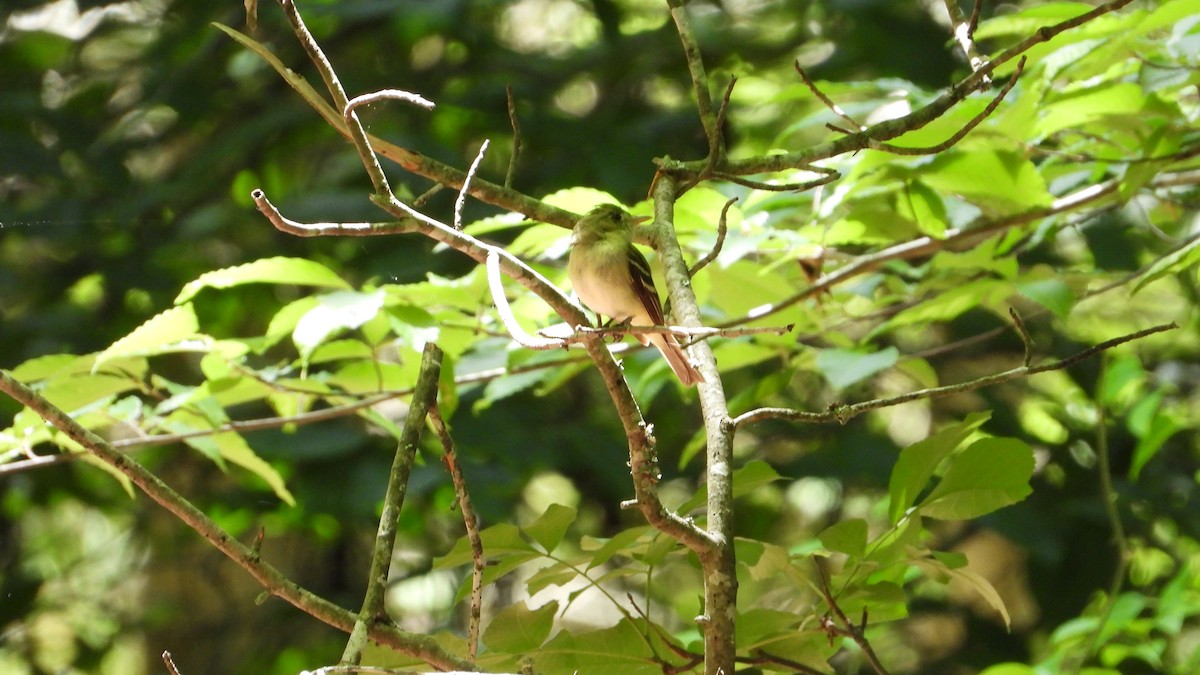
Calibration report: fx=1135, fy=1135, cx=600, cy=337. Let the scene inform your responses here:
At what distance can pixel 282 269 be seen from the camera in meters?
2.19

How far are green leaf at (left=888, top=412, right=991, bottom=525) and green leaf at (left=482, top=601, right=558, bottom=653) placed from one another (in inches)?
19.1

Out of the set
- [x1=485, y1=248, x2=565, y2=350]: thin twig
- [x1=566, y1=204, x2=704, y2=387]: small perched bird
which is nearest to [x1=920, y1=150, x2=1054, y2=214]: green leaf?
[x1=566, y1=204, x2=704, y2=387]: small perched bird

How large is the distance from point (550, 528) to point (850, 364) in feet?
3.23

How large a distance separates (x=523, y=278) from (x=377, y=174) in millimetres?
192

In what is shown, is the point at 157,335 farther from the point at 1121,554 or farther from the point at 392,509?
the point at 1121,554

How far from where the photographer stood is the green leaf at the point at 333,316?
2.05 meters

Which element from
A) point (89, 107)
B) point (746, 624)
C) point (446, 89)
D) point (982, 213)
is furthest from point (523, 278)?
point (89, 107)

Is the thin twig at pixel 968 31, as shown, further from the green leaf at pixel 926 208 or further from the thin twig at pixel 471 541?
the thin twig at pixel 471 541

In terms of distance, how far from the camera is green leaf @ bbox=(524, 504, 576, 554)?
148 cm

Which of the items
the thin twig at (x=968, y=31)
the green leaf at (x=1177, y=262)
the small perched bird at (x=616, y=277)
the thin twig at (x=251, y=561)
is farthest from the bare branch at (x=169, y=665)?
the green leaf at (x=1177, y=262)

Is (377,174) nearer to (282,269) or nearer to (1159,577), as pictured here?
(282,269)

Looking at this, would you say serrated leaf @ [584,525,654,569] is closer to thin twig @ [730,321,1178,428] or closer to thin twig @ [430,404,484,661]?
thin twig @ [430,404,484,661]

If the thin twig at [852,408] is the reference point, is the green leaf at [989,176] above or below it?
above

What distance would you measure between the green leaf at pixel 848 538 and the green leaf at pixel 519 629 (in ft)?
1.21
